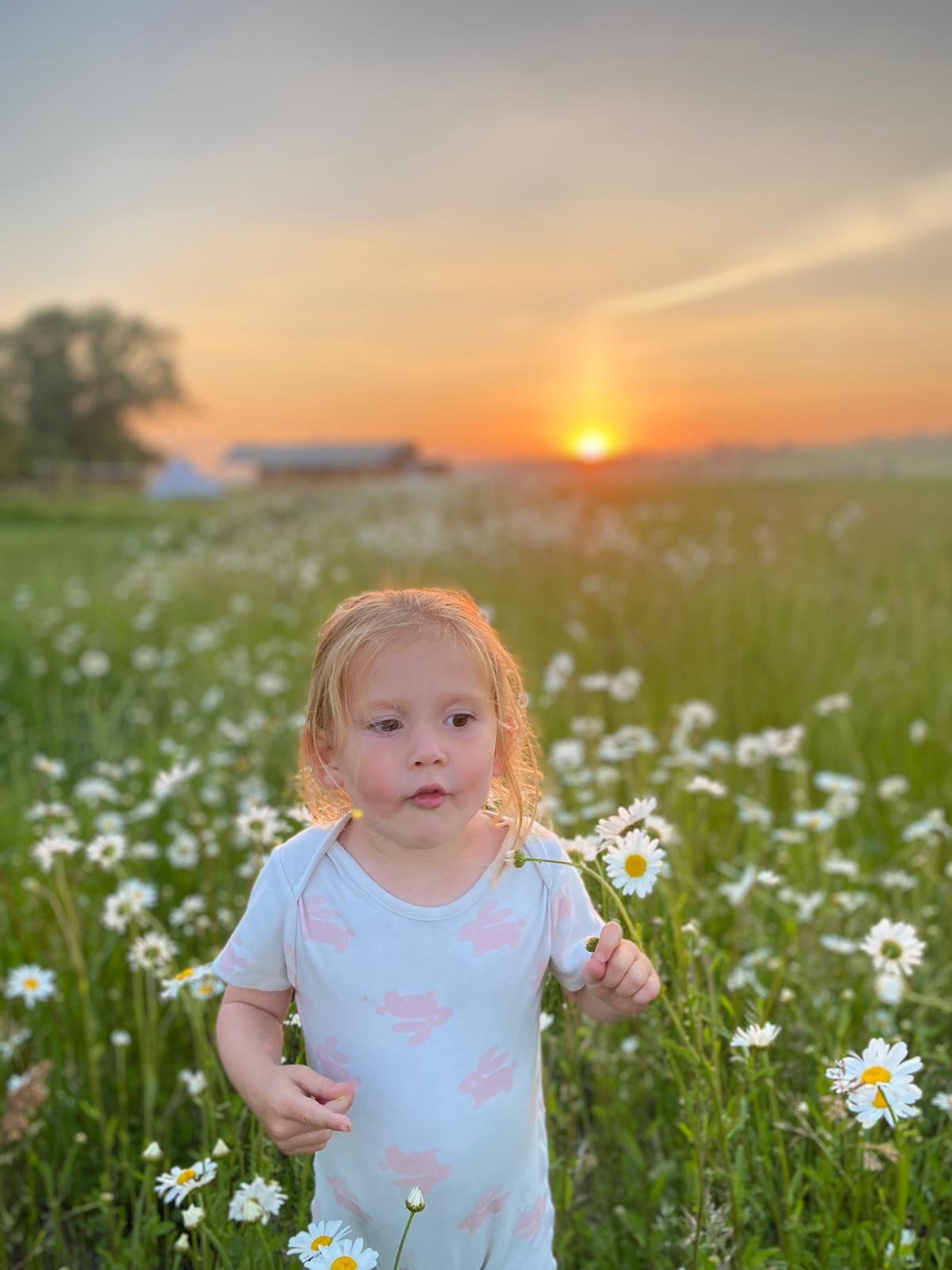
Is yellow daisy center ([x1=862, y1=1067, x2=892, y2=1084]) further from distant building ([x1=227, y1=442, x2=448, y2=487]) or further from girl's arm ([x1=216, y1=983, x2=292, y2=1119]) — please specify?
distant building ([x1=227, y1=442, x2=448, y2=487])

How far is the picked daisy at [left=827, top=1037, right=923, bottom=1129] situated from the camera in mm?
1354

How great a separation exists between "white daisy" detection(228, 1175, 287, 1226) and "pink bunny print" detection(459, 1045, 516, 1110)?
34 cm

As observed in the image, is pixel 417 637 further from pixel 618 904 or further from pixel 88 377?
pixel 88 377

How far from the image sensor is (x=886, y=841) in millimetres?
3910

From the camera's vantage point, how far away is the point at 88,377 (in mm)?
57750

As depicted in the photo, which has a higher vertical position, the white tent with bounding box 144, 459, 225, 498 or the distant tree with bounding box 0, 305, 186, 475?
the distant tree with bounding box 0, 305, 186, 475

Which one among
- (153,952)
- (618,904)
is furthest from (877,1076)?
(153,952)

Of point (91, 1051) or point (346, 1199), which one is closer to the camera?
point (346, 1199)

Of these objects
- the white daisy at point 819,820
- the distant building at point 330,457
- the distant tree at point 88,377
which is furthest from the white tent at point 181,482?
the white daisy at point 819,820

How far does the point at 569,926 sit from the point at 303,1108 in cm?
40

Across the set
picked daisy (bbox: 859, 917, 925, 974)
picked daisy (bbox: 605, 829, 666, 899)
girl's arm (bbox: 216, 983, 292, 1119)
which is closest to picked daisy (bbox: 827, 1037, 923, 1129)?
picked daisy (bbox: 605, 829, 666, 899)

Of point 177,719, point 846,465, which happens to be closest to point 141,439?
point 846,465

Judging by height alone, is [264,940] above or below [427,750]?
below

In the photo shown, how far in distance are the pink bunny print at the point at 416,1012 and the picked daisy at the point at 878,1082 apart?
46 centimetres
